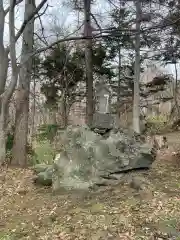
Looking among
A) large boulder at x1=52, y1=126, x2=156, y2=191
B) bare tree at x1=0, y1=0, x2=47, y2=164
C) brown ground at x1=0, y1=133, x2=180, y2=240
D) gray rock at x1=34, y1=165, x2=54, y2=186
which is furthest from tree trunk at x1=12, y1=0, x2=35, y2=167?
large boulder at x1=52, y1=126, x2=156, y2=191

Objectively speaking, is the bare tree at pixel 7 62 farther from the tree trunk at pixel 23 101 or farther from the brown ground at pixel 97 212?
the brown ground at pixel 97 212

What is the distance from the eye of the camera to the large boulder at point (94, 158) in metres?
8.05

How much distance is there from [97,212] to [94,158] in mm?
1963

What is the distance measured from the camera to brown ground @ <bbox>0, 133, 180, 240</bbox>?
18.7 ft

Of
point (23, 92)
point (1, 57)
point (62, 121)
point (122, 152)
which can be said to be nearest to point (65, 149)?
point (122, 152)

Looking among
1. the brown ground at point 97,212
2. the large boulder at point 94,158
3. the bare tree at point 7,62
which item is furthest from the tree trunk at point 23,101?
the large boulder at point 94,158

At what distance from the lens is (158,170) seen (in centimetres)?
917

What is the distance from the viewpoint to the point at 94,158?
8258 millimetres

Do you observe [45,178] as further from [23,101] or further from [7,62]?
[7,62]

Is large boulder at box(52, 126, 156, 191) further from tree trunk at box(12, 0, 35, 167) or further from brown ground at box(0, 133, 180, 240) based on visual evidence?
tree trunk at box(12, 0, 35, 167)

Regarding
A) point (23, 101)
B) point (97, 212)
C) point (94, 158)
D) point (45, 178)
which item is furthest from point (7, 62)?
point (97, 212)

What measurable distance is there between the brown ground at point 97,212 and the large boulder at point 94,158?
0.32 m

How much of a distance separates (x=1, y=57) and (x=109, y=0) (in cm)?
411

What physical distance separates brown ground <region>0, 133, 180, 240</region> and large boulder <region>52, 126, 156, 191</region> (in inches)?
12.8
